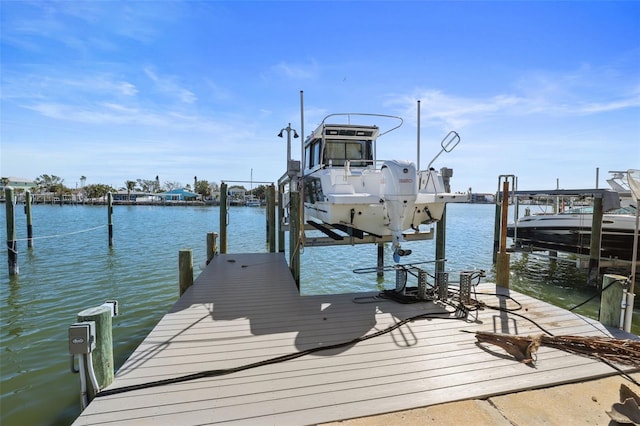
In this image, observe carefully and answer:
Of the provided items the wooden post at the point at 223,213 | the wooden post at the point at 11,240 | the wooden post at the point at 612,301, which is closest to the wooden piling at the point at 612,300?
the wooden post at the point at 612,301

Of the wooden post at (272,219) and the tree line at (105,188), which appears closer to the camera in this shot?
the wooden post at (272,219)

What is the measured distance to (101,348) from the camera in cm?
315

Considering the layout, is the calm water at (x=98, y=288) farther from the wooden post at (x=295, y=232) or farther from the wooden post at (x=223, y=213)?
the wooden post at (x=295, y=232)

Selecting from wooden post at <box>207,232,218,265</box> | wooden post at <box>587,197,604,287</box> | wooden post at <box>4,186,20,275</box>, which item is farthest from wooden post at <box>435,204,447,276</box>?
wooden post at <box>4,186,20,275</box>

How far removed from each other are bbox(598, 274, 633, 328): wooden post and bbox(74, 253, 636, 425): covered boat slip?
23 centimetres

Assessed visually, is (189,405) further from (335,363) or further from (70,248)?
(70,248)

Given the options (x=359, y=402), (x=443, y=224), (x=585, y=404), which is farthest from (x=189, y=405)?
(x=443, y=224)

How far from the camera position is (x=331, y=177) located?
21.8 ft

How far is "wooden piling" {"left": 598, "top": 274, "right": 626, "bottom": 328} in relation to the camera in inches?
182

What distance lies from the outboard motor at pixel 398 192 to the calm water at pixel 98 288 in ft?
12.1

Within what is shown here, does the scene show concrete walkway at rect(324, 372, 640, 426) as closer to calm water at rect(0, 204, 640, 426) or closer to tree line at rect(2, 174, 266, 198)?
calm water at rect(0, 204, 640, 426)

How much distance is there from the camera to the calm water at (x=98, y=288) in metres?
4.79

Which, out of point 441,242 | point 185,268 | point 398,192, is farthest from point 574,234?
point 185,268

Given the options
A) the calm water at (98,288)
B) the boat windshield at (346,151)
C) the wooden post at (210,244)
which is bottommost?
the calm water at (98,288)
